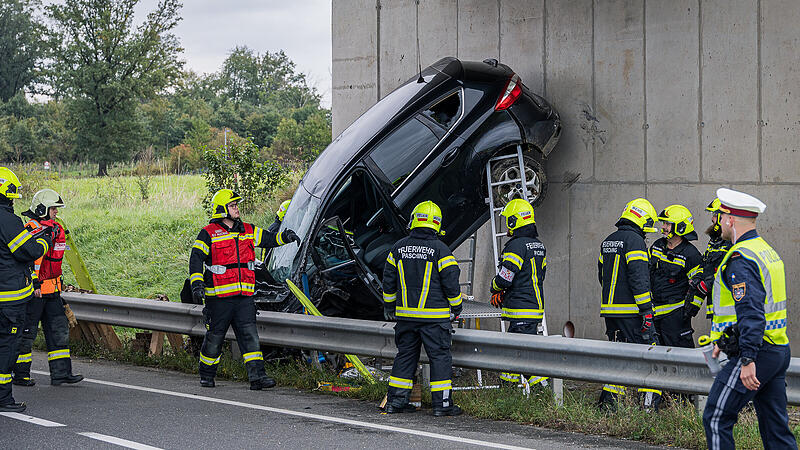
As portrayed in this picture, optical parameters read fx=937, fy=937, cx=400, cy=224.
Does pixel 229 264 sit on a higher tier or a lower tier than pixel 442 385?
higher

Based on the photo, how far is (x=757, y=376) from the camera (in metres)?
4.96

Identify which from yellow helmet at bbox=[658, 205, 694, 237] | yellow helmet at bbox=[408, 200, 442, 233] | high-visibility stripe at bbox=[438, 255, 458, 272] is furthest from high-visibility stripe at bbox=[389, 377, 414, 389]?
yellow helmet at bbox=[658, 205, 694, 237]

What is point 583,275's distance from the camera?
1011 cm

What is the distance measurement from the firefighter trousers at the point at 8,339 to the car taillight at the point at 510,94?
4.84m

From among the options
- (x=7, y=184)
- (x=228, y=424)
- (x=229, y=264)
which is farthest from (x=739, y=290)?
(x=7, y=184)

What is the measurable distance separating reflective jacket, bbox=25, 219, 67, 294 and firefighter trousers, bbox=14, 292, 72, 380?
103 millimetres

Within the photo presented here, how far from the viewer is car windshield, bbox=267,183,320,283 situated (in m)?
8.75

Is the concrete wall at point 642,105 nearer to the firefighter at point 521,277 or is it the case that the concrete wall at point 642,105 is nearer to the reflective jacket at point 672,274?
the reflective jacket at point 672,274

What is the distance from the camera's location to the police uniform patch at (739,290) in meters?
4.90

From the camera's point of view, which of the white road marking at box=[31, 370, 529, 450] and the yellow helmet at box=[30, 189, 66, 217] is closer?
the white road marking at box=[31, 370, 529, 450]

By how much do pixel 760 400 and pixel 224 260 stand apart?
4.83 metres

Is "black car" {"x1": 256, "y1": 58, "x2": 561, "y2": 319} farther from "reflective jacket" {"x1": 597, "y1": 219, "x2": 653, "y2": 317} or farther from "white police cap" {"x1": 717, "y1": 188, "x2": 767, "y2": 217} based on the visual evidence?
"white police cap" {"x1": 717, "y1": 188, "x2": 767, "y2": 217}

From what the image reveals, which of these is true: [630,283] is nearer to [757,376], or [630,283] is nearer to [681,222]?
[681,222]

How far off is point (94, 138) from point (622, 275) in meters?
36.7
